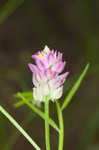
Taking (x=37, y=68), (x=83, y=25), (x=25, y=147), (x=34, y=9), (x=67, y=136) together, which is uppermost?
(x=34, y=9)

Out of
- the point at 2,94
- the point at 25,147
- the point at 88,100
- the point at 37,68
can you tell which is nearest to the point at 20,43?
the point at 2,94

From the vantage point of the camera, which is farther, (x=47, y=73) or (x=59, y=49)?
(x=59, y=49)

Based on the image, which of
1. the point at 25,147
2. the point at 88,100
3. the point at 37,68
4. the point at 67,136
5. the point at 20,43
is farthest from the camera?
the point at 20,43

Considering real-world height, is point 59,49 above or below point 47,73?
below

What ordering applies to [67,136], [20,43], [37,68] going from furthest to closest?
[20,43] → [67,136] → [37,68]

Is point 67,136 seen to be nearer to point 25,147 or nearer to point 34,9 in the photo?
point 25,147
